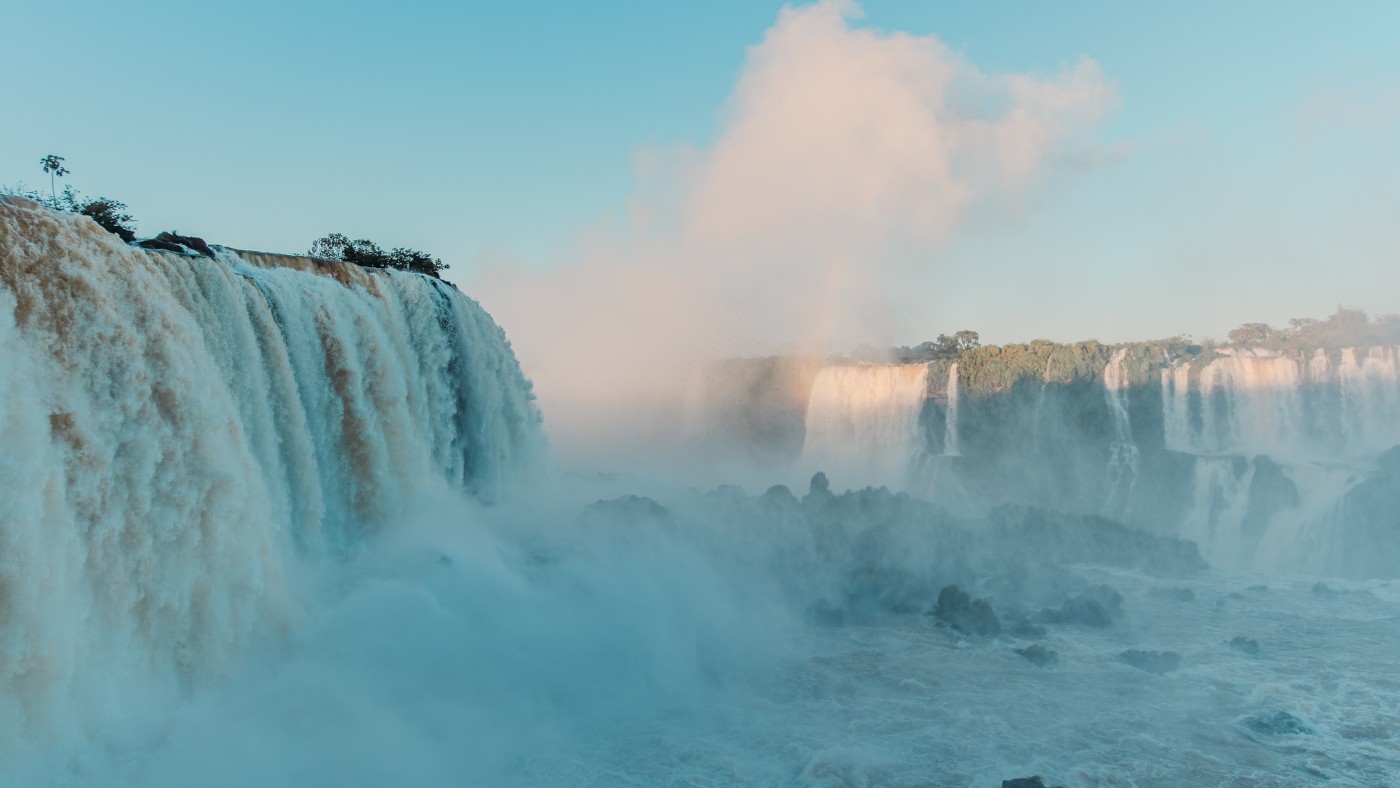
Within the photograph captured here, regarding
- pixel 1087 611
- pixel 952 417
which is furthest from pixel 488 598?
pixel 952 417

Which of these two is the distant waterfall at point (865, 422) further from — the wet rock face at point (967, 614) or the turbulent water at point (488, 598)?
the wet rock face at point (967, 614)

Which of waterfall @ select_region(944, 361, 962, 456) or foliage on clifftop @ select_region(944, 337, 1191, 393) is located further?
waterfall @ select_region(944, 361, 962, 456)

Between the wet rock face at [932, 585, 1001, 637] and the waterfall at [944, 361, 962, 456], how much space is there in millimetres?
12973

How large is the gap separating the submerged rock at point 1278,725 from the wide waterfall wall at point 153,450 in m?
10.9

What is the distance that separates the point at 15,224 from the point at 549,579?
7.66m

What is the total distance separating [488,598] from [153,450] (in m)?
4.71

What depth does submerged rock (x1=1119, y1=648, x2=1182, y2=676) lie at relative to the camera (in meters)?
11.2

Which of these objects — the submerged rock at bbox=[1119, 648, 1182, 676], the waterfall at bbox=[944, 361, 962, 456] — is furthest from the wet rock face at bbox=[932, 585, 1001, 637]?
the waterfall at bbox=[944, 361, 962, 456]

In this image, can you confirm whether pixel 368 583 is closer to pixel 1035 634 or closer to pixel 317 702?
pixel 317 702

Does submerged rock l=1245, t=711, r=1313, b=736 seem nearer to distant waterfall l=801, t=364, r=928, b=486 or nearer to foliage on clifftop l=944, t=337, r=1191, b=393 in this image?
foliage on clifftop l=944, t=337, r=1191, b=393

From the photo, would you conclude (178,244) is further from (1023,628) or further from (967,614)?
(1023,628)

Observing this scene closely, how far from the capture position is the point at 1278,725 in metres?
9.37

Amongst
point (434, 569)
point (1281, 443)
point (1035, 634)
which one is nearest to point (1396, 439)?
point (1281, 443)

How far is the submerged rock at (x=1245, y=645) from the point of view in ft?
39.0
